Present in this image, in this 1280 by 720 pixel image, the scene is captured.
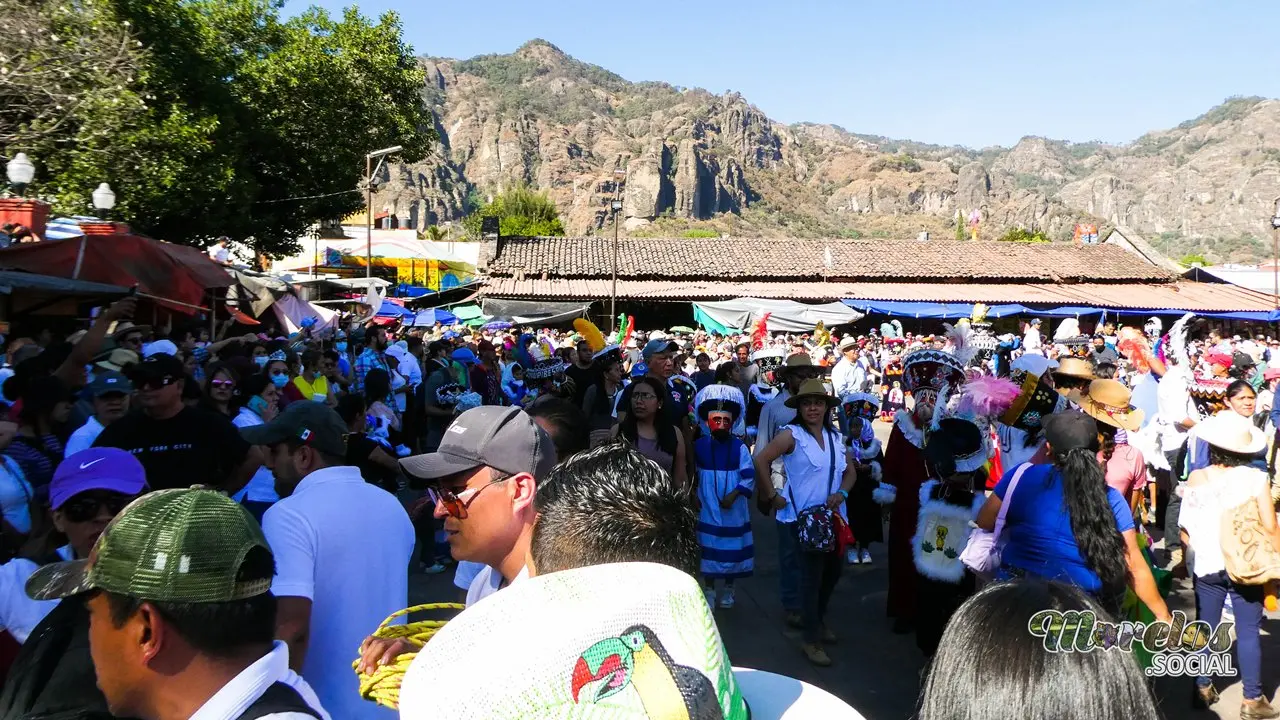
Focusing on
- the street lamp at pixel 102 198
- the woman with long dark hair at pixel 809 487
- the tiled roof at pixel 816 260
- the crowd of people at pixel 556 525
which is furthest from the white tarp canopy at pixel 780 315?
the woman with long dark hair at pixel 809 487

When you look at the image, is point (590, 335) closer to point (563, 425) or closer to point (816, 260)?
point (563, 425)

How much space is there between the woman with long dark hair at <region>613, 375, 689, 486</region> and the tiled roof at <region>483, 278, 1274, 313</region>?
25155mm

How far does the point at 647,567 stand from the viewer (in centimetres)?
109

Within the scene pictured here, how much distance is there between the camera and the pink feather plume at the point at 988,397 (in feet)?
16.9

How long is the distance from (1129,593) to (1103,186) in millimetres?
173434

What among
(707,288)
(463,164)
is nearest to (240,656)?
(707,288)

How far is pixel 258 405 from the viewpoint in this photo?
5.76 meters

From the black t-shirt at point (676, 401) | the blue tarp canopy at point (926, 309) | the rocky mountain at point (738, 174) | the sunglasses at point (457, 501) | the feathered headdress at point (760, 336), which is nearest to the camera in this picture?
the sunglasses at point (457, 501)

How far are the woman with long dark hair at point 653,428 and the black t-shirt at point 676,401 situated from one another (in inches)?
3.7

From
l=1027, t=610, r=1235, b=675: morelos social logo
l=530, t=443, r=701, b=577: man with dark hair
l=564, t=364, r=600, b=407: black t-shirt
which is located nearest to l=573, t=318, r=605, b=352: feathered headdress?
l=564, t=364, r=600, b=407: black t-shirt

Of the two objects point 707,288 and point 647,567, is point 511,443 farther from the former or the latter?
point 707,288

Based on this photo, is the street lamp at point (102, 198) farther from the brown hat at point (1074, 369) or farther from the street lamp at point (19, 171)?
the brown hat at point (1074, 369)

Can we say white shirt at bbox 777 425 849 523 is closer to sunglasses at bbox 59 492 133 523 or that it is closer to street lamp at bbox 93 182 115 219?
sunglasses at bbox 59 492 133 523

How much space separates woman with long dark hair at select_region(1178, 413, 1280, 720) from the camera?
13.1 feet
